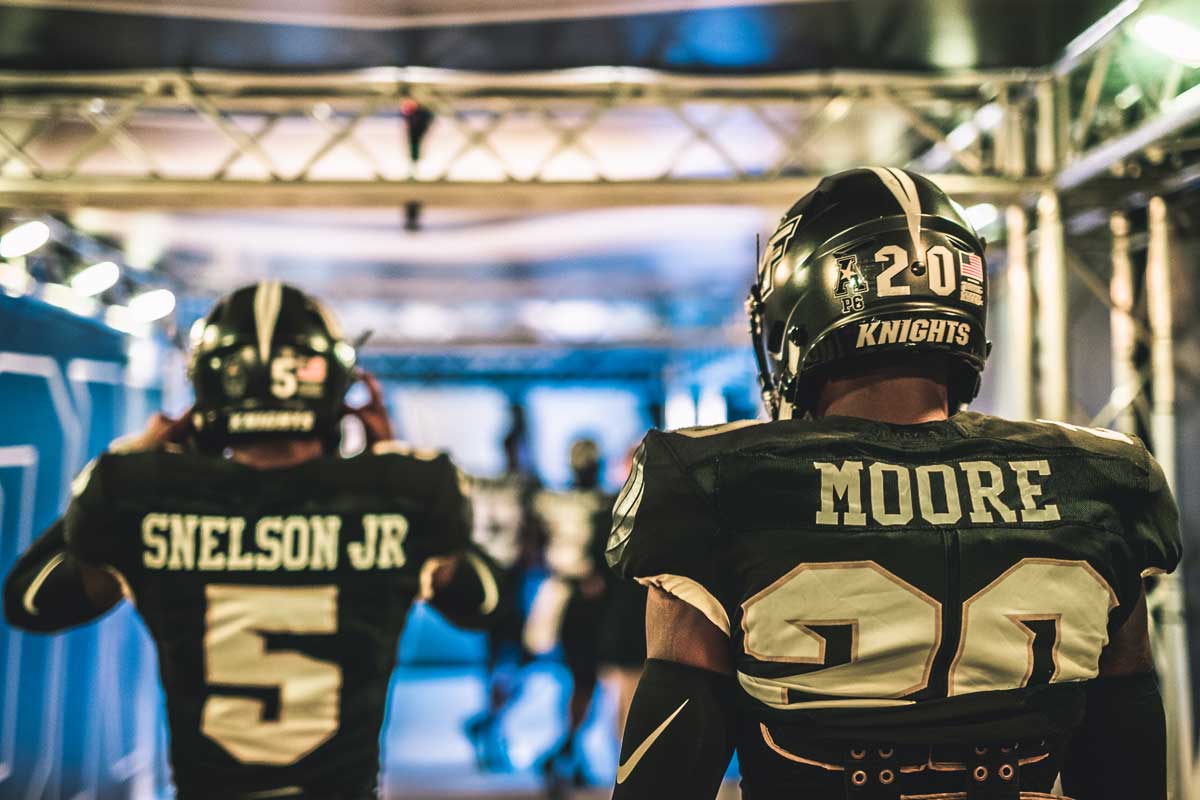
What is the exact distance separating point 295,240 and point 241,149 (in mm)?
3229

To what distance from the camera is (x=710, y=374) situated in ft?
44.4

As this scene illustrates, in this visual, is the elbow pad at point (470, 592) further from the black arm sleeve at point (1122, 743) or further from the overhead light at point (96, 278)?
the overhead light at point (96, 278)

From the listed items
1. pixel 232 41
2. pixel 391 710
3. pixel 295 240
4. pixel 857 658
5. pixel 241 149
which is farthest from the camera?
pixel 391 710

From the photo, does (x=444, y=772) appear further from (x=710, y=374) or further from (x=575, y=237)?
(x=710, y=374)

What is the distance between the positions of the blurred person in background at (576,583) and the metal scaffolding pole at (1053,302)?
3178 millimetres

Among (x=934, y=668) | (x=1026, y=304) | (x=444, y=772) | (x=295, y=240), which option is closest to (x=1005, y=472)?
(x=934, y=668)

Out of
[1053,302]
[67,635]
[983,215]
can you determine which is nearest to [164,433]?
[67,635]

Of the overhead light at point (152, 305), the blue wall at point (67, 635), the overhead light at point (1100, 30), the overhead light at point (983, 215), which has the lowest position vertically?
the blue wall at point (67, 635)

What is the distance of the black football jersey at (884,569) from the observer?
1198mm

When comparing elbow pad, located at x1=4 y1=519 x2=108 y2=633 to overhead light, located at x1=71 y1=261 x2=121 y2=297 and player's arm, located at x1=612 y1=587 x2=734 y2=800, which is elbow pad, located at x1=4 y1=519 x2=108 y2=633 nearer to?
player's arm, located at x1=612 y1=587 x2=734 y2=800

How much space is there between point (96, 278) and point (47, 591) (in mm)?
4590

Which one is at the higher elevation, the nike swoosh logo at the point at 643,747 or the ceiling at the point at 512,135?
the ceiling at the point at 512,135

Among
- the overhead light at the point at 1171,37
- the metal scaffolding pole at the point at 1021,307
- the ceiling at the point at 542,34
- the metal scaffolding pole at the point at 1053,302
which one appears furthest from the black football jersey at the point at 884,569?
the metal scaffolding pole at the point at 1021,307

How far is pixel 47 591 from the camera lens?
2193 millimetres
